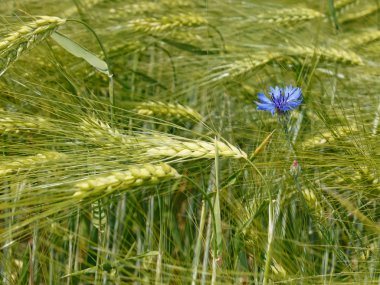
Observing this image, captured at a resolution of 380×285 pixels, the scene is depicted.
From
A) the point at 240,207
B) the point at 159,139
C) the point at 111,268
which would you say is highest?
the point at 159,139

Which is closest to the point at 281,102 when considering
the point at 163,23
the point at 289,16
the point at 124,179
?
the point at 124,179

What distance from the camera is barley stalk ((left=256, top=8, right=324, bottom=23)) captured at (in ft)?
7.47

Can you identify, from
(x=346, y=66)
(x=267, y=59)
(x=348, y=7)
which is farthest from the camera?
(x=348, y=7)

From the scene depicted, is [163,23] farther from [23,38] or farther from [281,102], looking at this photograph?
[281,102]

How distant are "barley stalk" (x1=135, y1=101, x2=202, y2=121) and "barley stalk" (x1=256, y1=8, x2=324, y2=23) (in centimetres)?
64

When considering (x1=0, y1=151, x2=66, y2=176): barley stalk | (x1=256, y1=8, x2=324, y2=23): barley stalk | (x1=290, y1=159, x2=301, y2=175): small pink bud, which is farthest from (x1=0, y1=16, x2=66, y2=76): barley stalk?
(x1=256, y1=8, x2=324, y2=23): barley stalk

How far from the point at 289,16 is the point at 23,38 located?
1026mm

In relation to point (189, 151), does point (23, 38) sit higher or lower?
higher

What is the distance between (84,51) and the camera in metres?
1.59

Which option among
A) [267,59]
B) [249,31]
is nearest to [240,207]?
[267,59]

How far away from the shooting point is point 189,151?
4.29 ft

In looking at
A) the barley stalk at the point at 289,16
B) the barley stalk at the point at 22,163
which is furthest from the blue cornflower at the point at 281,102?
the barley stalk at the point at 289,16

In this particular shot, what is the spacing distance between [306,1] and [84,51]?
1.49 m

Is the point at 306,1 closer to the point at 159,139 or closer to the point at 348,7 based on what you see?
the point at 348,7
